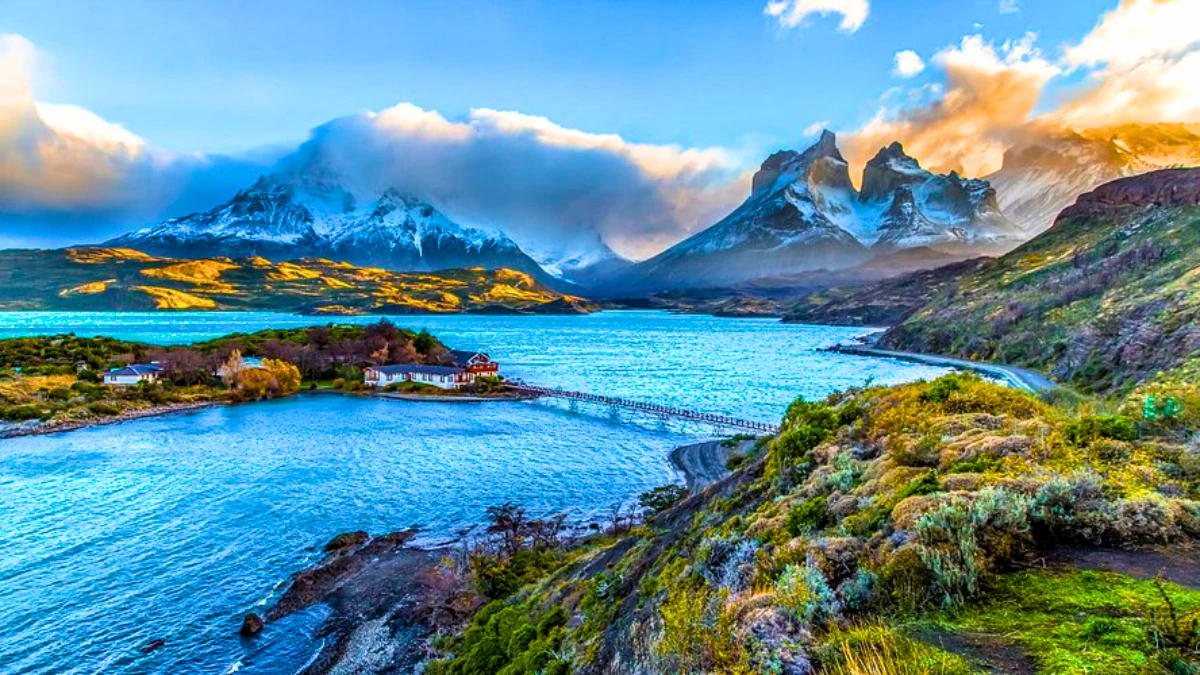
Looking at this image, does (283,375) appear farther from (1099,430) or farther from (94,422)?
(1099,430)

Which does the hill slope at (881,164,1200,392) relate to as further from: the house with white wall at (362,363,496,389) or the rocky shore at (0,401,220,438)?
the rocky shore at (0,401,220,438)

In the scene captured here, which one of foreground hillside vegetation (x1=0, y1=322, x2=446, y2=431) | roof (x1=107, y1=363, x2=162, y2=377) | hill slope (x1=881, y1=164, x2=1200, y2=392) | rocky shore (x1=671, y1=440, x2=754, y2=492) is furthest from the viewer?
roof (x1=107, y1=363, x2=162, y2=377)

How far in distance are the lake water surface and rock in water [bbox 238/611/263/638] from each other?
360 mm

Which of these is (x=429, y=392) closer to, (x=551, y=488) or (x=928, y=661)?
(x=551, y=488)

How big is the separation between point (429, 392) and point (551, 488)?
1956 inches

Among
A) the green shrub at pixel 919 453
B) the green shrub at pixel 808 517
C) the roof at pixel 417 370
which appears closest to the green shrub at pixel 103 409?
the roof at pixel 417 370

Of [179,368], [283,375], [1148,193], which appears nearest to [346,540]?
[283,375]

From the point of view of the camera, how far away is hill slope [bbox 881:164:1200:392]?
158 ft

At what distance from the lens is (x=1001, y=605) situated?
5.94 metres

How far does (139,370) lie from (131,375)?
52.6 inches

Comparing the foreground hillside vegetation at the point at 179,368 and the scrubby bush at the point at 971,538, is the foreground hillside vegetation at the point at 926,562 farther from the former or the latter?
the foreground hillside vegetation at the point at 179,368

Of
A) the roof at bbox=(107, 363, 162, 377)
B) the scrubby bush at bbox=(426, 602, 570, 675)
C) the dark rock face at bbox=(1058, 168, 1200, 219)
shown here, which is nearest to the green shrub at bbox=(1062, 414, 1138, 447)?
the scrubby bush at bbox=(426, 602, 570, 675)

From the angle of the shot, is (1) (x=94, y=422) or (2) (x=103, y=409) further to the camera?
(2) (x=103, y=409)

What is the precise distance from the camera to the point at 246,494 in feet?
126
